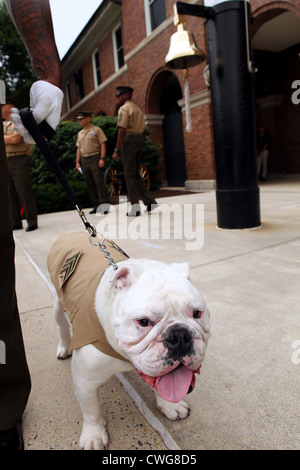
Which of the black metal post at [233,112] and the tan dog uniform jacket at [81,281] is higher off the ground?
the black metal post at [233,112]

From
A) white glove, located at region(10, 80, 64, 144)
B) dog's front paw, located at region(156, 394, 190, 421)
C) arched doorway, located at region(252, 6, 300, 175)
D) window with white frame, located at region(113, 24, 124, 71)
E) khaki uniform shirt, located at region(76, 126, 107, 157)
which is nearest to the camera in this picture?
dog's front paw, located at region(156, 394, 190, 421)

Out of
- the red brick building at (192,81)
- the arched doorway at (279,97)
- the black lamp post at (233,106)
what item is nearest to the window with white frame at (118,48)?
the red brick building at (192,81)

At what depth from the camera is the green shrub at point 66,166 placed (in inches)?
353

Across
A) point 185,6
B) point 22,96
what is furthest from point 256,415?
point 22,96

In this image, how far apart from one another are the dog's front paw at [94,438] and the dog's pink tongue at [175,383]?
0.41 m

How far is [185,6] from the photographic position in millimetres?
4094

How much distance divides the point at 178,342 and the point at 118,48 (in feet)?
60.2

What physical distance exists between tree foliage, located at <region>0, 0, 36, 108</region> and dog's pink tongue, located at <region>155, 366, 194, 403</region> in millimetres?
22640

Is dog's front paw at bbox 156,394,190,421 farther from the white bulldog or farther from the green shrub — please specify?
the green shrub

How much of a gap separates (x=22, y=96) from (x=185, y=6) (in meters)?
20.6

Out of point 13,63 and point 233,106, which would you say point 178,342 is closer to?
point 233,106

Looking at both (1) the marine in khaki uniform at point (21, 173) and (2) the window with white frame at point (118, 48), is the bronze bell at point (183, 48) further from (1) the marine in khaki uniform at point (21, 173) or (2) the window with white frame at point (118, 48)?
(2) the window with white frame at point (118, 48)

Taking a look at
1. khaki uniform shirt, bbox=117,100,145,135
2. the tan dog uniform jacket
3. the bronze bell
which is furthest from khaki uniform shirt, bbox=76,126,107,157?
the tan dog uniform jacket

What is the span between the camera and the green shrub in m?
8.96
